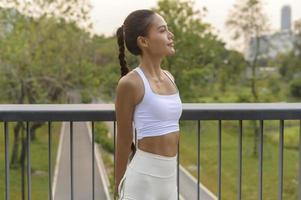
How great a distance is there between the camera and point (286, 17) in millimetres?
22609

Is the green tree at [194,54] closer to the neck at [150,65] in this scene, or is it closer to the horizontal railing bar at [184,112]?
the horizontal railing bar at [184,112]

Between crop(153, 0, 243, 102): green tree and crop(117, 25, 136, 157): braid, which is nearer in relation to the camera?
crop(117, 25, 136, 157): braid

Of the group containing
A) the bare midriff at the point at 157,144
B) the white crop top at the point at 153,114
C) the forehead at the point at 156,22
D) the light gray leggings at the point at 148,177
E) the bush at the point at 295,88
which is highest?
the forehead at the point at 156,22

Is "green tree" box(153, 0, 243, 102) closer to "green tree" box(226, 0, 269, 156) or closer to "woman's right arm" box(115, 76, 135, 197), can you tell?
"green tree" box(226, 0, 269, 156)

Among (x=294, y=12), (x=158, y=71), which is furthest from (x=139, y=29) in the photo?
(x=294, y=12)

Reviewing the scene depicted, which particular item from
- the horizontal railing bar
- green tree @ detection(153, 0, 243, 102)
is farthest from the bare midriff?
green tree @ detection(153, 0, 243, 102)

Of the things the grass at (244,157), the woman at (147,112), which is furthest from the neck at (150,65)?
the grass at (244,157)

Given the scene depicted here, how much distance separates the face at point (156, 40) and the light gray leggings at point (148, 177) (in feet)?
0.99

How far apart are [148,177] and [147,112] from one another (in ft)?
0.63

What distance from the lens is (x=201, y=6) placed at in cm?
1966

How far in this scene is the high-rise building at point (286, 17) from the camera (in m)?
21.6

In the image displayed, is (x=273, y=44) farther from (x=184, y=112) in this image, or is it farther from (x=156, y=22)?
(x=156, y=22)

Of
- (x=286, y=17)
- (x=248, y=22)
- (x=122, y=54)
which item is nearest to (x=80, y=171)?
(x=122, y=54)

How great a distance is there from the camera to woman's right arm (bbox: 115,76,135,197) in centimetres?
149
